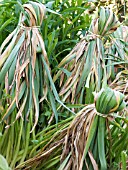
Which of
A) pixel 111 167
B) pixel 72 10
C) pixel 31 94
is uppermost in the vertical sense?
pixel 72 10

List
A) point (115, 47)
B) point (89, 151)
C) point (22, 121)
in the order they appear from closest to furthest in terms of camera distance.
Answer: point (89, 151) → point (22, 121) → point (115, 47)

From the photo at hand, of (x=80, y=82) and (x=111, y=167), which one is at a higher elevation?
(x=80, y=82)

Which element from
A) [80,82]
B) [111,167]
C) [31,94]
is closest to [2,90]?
[31,94]

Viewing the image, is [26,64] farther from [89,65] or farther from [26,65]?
[89,65]

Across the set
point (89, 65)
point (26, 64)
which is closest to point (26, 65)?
point (26, 64)

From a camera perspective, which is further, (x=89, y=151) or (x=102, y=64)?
(x=102, y=64)

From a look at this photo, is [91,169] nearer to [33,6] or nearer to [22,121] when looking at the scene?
[22,121]

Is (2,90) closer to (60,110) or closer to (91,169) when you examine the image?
(60,110)

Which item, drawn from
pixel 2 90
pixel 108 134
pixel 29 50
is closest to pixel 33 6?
pixel 29 50

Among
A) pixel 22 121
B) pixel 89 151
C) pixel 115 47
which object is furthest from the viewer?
pixel 115 47
